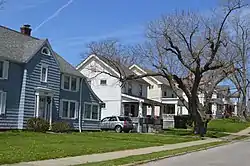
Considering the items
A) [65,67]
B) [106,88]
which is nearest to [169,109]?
[106,88]

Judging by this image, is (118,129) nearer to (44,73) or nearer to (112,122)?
(112,122)

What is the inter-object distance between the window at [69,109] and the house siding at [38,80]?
1.22 meters

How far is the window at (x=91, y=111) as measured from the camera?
3869 centimetres

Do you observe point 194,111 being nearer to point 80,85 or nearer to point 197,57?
point 197,57

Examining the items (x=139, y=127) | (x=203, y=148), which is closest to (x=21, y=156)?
(x=203, y=148)

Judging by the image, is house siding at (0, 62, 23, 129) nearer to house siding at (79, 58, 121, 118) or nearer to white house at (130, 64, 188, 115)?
house siding at (79, 58, 121, 118)

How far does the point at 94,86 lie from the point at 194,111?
18.9 metres

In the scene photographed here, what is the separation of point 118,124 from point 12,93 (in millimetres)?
13134

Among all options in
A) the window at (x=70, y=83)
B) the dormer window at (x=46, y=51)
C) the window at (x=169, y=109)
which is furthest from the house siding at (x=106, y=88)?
the dormer window at (x=46, y=51)

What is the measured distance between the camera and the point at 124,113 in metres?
52.9

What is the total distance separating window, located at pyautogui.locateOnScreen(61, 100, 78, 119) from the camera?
35531 mm

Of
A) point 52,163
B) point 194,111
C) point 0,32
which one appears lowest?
point 52,163

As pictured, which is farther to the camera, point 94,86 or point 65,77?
point 94,86

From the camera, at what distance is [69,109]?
36.2 meters
